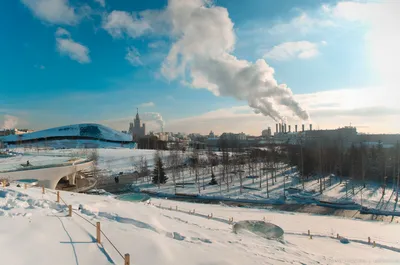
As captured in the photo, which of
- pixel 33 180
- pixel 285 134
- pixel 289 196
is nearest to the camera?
pixel 33 180

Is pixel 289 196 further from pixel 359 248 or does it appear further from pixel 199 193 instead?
pixel 359 248

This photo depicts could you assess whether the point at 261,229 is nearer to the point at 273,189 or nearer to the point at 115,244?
the point at 115,244

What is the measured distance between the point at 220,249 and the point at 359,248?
30.5 ft

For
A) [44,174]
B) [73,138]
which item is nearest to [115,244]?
[44,174]

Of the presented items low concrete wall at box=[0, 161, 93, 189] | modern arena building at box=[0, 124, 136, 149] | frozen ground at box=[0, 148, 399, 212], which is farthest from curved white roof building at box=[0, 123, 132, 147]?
low concrete wall at box=[0, 161, 93, 189]

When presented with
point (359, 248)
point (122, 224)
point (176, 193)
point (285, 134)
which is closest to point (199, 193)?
point (176, 193)

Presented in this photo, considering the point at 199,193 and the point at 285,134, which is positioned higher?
the point at 285,134

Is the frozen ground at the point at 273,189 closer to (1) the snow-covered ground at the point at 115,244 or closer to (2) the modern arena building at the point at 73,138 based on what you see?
(1) the snow-covered ground at the point at 115,244

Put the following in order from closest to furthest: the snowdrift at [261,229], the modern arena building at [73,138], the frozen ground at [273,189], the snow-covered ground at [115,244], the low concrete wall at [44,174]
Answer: the snow-covered ground at [115,244] < the snowdrift at [261,229] < the low concrete wall at [44,174] < the frozen ground at [273,189] < the modern arena building at [73,138]

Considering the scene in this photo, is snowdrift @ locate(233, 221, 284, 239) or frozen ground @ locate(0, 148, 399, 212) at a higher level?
snowdrift @ locate(233, 221, 284, 239)

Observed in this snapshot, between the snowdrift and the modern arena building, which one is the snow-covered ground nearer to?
the snowdrift

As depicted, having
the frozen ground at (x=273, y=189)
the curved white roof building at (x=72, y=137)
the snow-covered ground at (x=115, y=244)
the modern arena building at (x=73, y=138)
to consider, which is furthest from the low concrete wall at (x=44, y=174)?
the curved white roof building at (x=72, y=137)

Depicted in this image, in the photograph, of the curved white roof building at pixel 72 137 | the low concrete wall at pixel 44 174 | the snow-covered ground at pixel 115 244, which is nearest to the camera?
the snow-covered ground at pixel 115 244

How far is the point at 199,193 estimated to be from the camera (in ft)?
99.2
